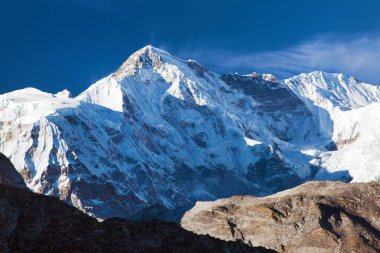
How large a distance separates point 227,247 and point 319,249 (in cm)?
7022

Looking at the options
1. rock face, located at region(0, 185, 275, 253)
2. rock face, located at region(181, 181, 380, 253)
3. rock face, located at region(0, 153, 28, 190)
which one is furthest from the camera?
rock face, located at region(181, 181, 380, 253)

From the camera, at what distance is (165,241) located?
8106cm

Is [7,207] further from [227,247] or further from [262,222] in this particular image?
[262,222]

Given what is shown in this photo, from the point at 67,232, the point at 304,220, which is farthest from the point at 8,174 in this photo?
the point at 304,220

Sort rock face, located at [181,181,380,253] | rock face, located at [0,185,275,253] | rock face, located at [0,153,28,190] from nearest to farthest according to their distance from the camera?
1. rock face, located at [0,185,275,253]
2. rock face, located at [0,153,28,190]
3. rock face, located at [181,181,380,253]

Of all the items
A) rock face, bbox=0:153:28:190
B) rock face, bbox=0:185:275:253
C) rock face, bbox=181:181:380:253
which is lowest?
rock face, bbox=0:185:275:253

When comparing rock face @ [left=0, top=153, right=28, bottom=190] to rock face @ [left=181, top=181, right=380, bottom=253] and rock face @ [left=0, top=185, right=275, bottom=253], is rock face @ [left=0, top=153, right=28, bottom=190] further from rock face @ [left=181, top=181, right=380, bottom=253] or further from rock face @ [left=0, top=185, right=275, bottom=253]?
rock face @ [left=181, top=181, right=380, bottom=253]

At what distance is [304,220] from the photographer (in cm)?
16650

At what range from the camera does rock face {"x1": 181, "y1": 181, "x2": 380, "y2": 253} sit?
154750 millimetres

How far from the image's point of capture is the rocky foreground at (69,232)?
72.8 metres

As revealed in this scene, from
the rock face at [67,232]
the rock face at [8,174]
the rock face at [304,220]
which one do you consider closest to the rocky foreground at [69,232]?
the rock face at [67,232]

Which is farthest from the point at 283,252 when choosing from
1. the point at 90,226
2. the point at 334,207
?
the point at 90,226

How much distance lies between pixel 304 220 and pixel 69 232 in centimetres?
9723

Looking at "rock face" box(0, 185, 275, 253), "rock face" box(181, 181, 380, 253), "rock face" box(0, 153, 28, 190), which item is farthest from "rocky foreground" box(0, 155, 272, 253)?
"rock face" box(181, 181, 380, 253)
